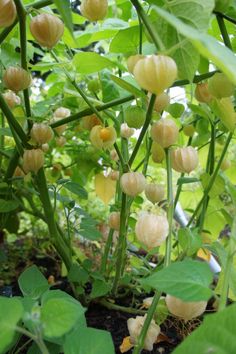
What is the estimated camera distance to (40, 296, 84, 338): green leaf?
0.90 ft

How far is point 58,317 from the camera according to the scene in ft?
0.94

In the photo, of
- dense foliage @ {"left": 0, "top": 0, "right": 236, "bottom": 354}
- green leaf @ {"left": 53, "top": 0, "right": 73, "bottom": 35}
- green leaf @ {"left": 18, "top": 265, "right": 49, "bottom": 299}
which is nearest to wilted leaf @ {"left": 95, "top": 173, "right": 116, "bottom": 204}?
dense foliage @ {"left": 0, "top": 0, "right": 236, "bottom": 354}

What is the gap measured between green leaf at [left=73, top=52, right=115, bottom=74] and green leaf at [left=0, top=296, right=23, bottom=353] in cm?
31

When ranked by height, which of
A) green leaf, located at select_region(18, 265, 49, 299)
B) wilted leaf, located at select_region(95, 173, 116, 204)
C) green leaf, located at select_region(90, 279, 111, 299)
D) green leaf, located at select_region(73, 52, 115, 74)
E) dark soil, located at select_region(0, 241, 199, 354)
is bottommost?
dark soil, located at select_region(0, 241, 199, 354)

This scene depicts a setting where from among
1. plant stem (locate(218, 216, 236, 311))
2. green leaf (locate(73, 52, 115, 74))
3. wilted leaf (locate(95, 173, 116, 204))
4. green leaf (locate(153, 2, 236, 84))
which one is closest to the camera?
green leaf (locate(153, 2, 236, 84))

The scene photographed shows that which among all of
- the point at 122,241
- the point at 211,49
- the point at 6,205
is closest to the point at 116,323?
the point at 122,241

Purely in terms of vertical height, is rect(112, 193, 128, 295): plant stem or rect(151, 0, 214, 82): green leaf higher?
rect(151, 0, 214, 82): green leaf

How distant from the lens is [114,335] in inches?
27.8

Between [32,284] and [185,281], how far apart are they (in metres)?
0.19

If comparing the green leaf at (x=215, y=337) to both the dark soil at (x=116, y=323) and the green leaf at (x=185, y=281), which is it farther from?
the dark soil at (x=116, y=323)

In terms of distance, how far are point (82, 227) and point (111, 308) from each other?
0.60 feet

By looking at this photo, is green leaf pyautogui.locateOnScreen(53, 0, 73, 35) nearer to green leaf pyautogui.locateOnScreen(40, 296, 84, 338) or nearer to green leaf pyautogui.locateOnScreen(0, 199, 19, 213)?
green leaf pyautogui.locateOnScreen(40, 296, 84, 338)

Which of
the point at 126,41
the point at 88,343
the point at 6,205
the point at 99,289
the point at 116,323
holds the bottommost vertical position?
the point at 116,323

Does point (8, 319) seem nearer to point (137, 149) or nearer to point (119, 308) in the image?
point (137, 149)
